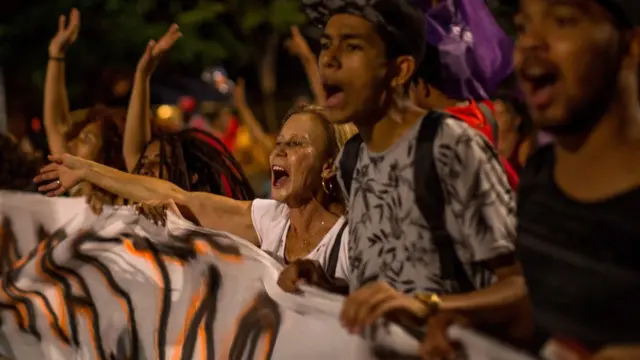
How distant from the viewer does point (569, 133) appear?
197 cm

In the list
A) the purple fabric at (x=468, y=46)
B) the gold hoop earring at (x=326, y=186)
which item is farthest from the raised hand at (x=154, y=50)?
the purple fabric at (x=468, y=46)

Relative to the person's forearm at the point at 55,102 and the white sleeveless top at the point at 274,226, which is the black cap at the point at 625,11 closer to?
the white sleeveless top at the point at 274,226

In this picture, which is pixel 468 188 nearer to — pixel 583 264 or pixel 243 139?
pixel 583 264

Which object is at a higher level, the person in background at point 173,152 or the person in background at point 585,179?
the person in background at point 585,179

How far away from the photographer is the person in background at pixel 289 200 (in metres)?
3.60

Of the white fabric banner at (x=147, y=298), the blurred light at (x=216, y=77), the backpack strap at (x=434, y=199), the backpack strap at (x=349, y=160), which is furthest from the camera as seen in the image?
the blurred light at (x=216, y=77)

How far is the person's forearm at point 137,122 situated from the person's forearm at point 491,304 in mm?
2789

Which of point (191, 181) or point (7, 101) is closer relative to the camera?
point (191, 181)

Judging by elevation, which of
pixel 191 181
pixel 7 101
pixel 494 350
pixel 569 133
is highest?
pixel 569 133

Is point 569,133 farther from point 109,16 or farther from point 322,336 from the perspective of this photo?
point 109,16

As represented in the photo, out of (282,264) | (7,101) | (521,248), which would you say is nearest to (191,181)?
(282,264)

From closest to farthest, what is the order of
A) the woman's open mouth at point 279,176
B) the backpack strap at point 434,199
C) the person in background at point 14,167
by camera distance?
1. the backpack strap at point 434,199
2. the woman's open mouth at point 279,176
3. the person in background at point 14,167

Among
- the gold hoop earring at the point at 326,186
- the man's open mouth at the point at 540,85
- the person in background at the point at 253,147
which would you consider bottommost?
the person in background at the point at 253,147

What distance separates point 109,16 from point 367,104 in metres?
11.5
